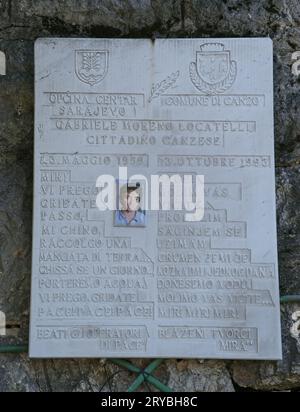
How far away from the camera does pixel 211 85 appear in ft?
11.8

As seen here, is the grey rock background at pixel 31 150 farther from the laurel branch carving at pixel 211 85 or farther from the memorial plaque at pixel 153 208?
the laurel branch carving at pixel 211 85

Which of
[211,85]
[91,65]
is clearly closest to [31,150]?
[91,65]

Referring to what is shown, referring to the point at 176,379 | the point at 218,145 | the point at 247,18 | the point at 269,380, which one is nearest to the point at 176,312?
the point at 176,379

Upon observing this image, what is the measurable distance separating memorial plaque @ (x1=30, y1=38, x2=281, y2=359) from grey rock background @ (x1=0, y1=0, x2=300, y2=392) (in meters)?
0.14

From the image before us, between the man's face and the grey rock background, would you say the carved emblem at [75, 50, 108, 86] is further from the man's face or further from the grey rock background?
the man's face

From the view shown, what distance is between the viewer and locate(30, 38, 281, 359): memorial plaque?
3426mm

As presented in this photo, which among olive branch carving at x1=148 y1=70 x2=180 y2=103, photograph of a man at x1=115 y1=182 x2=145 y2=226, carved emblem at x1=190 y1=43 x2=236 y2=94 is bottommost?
photograph of a man at x1=115 y1=182 x2=145 y2=226

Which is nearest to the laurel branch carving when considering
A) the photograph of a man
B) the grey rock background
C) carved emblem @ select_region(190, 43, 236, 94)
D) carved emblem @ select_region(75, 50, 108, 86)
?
carved emblem @ select_region(190, 43, 236, 94)

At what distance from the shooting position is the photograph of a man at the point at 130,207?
349 cm

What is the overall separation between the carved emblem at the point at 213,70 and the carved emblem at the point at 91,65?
451 millimetres

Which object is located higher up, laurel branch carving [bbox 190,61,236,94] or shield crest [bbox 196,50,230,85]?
shield crest [bbox 196,50,230,85]

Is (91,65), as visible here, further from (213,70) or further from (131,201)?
(131,201)

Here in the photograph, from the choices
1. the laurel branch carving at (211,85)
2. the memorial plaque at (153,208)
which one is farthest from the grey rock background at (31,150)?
the laurel branch carving at (211,85)

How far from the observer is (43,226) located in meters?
3.49
